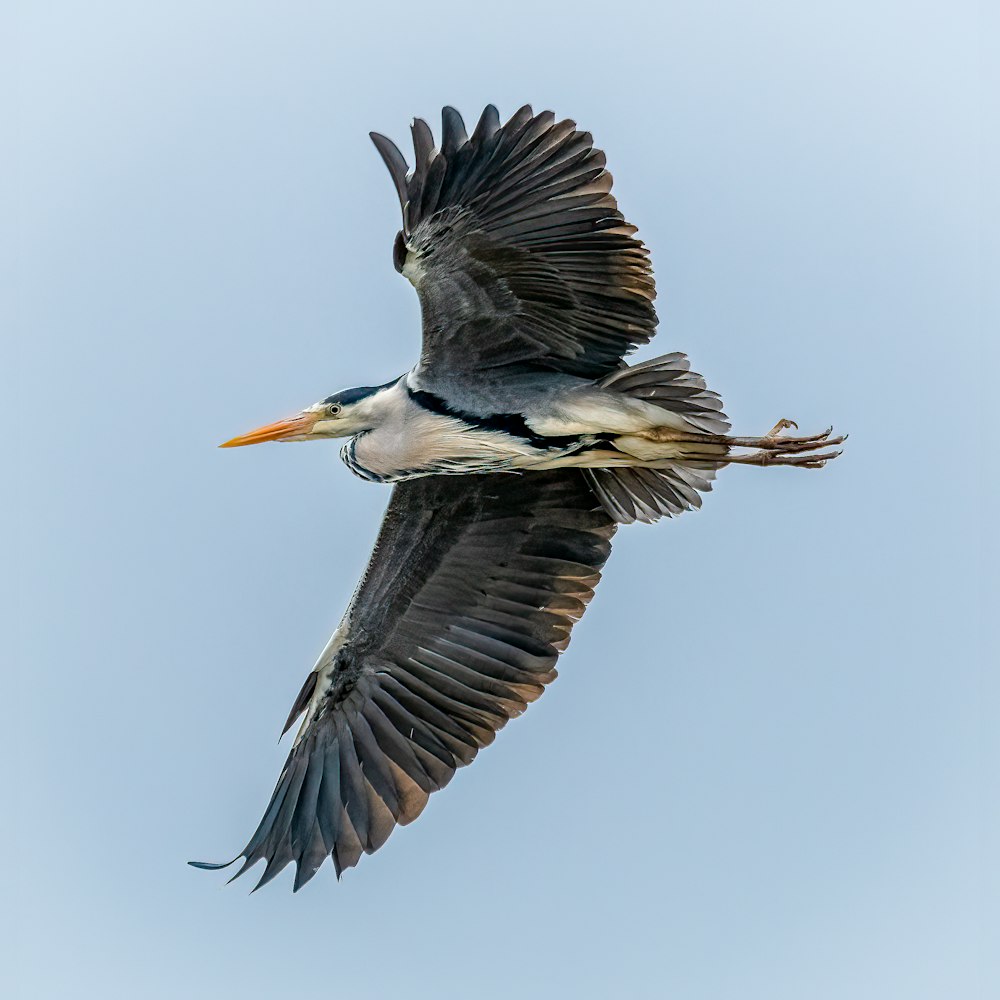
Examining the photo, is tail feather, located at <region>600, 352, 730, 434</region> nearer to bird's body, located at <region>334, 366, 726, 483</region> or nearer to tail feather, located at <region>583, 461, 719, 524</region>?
bird's body, located at <region>334, 366, 726, 483</region>

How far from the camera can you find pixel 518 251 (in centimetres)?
720

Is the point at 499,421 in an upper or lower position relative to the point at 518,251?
lower

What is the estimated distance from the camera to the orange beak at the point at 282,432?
26.6 feet

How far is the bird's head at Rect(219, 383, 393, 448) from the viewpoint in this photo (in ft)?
25.8

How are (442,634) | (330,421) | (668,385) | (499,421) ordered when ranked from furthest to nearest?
(442,634), (330,421), (499,421), (668,385)

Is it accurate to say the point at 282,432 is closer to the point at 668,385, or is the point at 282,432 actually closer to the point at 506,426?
the point at 506,426

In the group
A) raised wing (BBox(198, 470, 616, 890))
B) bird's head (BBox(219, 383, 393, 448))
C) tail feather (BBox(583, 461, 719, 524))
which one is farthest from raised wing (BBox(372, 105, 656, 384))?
raised wing (BBox(198, 470, 616, 890))

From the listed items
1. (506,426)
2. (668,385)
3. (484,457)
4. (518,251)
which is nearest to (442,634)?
(484,457)

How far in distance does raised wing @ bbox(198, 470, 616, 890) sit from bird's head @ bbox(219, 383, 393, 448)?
1.77 feet

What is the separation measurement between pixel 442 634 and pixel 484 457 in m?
1.07

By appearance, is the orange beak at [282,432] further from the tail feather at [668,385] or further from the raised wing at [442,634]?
the tail feather at [668,385]

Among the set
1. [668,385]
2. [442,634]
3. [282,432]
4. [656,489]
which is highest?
[668,385]

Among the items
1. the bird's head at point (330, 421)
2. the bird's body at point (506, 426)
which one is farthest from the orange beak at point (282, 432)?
the bird's body at point (506, 426)

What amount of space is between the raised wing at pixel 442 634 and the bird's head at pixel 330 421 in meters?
0.54
